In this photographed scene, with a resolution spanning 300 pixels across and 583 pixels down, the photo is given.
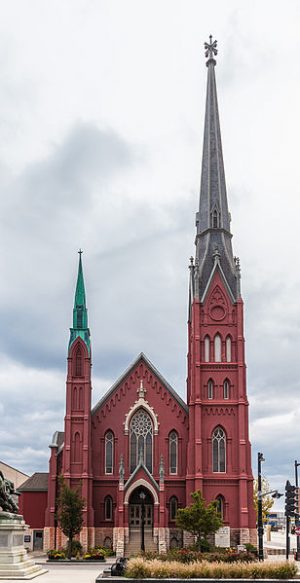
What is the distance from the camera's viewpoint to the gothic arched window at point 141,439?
6241cm

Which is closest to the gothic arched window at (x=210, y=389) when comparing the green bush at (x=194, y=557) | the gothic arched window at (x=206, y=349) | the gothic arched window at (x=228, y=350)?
the gothic arched window at (x=206, y=349)

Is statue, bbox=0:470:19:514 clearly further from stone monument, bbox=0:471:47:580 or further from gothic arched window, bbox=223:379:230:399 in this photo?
gothic arched window, bbox=223:379:230:399

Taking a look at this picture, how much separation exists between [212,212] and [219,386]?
17.0 meters

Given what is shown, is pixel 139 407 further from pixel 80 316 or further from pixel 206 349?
pixel 80 316

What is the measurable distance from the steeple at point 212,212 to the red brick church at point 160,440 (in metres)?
0.23

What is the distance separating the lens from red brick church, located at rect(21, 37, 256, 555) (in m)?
59.6

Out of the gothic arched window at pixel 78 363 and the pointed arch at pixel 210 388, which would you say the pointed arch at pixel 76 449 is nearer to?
the gothic arched window at pixel 78 363

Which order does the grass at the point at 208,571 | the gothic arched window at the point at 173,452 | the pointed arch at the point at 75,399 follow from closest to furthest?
the grass at the point at 208,571 → the pointed arch at the point at 75,399 → the gothic arched window at the point at 173,452

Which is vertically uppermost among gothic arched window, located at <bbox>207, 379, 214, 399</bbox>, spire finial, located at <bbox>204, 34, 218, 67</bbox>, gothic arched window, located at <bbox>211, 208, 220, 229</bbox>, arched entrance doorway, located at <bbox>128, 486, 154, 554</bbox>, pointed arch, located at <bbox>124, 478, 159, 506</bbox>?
spire finial, located at <bbox>204, 34, 218, 67</bbox>

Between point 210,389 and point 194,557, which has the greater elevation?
point 210,389

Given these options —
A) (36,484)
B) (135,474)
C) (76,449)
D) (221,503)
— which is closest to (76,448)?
(76,449)


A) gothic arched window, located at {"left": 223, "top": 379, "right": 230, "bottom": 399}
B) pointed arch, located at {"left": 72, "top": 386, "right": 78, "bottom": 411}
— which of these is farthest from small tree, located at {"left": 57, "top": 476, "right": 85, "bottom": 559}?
gothic arched window, located at {"left": 223, "top": 379, "right": 230, "bottom": 399}

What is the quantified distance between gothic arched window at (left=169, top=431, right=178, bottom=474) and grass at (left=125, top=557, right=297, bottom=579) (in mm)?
35179

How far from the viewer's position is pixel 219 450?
6103 cm
